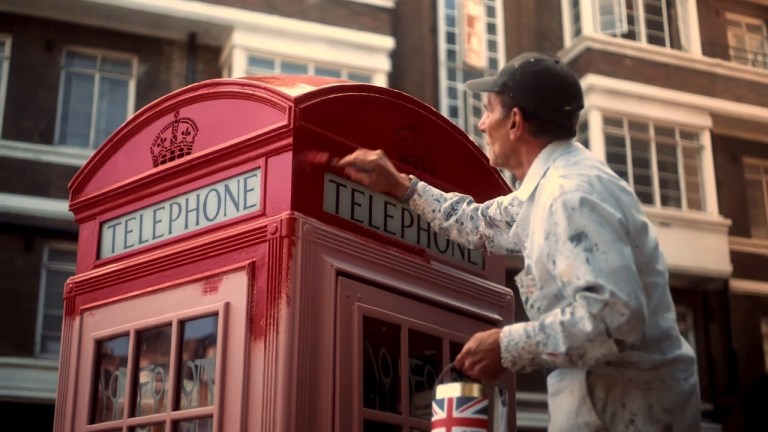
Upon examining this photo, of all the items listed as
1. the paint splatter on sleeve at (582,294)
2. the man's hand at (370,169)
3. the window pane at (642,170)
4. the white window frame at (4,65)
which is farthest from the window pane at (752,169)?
the paint splatter on sleeve at (582,294)

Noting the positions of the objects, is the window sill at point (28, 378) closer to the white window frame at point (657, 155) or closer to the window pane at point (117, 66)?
the window pane at point (117, 66)

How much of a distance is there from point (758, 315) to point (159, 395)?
1217 centimetres

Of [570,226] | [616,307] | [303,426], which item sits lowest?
[303,426]

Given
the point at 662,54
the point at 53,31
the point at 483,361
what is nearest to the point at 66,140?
the point at 53,31

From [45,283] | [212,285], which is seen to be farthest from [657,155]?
[212,285]

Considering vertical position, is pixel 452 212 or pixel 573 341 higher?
pixel 452 212

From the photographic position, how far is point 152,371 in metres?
2.72

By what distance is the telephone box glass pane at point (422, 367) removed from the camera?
2787 millimetres

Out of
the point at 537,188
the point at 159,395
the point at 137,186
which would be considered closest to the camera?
the point at 537,188

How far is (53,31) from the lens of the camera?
11.0 m

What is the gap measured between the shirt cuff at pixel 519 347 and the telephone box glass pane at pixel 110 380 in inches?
52.0

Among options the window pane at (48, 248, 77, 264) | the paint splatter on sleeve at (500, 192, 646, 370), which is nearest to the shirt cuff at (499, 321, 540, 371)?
the paint splatter on sleeve at (500, 192, 646, 370)

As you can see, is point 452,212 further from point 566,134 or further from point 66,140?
point 66,140

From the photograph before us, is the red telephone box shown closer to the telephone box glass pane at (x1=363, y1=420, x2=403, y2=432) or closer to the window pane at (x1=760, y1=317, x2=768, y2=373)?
the telephone box glass pane at (x1=363, y1=420, x2=403, y2=432)
